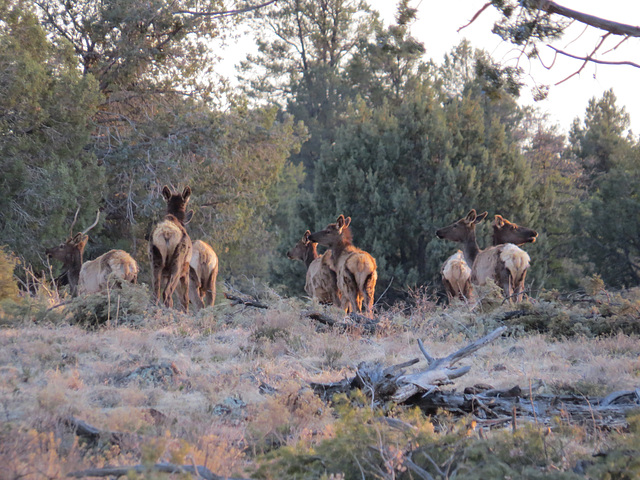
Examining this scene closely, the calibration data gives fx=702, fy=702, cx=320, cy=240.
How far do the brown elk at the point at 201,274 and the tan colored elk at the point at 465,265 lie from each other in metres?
5.42

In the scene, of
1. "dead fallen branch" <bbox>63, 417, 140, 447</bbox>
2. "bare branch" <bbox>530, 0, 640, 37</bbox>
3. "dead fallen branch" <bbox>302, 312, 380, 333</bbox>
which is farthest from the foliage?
"bare branch" <bbox>530, 0, 640, 37</bbox>

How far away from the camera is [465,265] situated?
55.5 feet

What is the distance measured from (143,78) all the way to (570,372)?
2013cm

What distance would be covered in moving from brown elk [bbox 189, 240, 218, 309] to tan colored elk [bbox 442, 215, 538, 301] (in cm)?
542

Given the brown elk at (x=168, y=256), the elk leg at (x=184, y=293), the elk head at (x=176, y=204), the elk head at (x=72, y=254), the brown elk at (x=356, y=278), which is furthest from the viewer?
the elk head at (x=72, y=254)

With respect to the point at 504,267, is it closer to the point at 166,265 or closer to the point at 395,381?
the point at 166,265

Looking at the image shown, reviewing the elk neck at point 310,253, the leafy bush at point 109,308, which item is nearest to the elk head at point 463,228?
the elk neck at point 310,253

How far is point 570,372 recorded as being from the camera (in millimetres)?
6934

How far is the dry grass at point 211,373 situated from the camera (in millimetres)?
4031

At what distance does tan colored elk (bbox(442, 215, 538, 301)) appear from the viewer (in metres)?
16.6

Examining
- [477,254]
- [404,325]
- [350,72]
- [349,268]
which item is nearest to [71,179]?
[349,268]

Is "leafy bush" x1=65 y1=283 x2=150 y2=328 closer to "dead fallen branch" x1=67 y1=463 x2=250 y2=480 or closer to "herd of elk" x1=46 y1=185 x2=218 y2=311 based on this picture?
"herd of elk" x1=46 y1=185 x2=218 y2=311

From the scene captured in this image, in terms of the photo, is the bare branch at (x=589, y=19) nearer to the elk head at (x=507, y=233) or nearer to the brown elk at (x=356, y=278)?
the brown elk at (x=356, y=278)

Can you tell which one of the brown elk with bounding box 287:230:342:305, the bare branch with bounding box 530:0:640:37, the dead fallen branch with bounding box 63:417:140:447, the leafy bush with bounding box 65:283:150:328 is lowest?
the brown elk with bounding box 287:230:342:305
